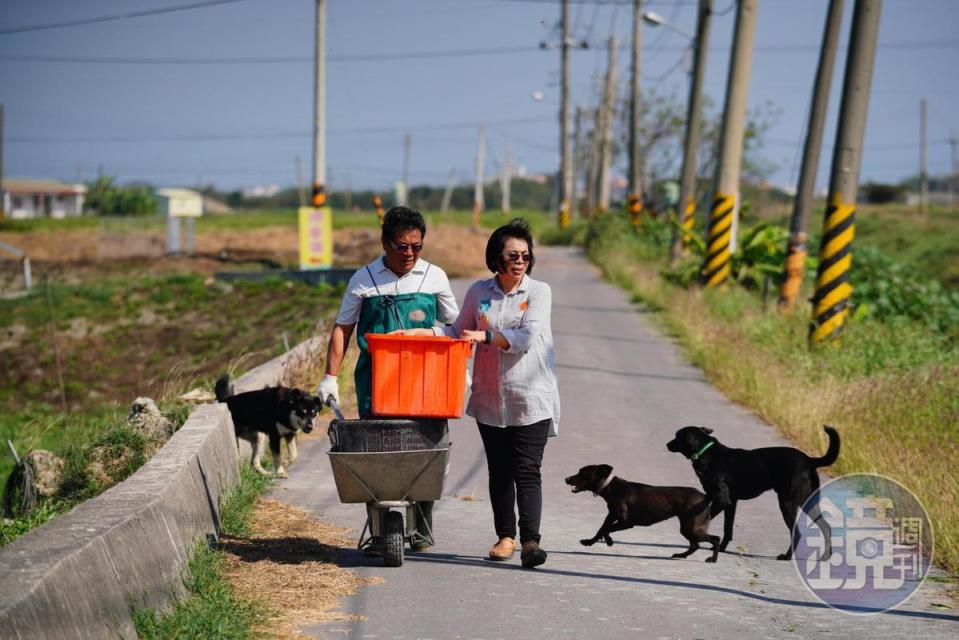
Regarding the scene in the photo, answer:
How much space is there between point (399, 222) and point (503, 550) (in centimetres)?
202

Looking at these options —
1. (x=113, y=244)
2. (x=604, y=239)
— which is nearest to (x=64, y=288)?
(x=113, y=244)

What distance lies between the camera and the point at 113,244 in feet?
166

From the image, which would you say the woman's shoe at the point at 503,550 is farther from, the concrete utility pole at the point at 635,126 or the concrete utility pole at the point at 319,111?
the concrete utility pole at the point at 635,126

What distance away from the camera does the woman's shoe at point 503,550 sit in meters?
7.54

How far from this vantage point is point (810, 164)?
2042cm

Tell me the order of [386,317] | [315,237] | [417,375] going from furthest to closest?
[315,237]
[386,317]
[417,375]

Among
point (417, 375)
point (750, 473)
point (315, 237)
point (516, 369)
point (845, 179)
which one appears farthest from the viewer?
point (315, 237)

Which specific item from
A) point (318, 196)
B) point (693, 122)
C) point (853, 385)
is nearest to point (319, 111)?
point (318, 196)

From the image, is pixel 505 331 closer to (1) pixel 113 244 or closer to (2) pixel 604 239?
(2) pixel 604 239

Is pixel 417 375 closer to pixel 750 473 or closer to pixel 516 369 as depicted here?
pixel 516 369

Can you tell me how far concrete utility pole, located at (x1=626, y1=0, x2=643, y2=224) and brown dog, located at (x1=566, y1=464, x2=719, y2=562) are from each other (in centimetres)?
3697

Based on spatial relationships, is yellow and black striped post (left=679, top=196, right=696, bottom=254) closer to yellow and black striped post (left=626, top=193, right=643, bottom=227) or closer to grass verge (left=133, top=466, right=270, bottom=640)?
yellow and black striped post (left=626, top=193, right=643, bottom=227)

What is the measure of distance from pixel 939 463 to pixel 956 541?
2.09 m

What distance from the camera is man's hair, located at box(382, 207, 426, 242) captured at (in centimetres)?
735
